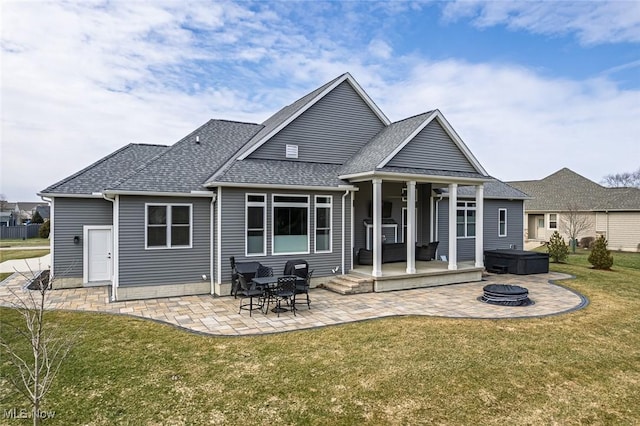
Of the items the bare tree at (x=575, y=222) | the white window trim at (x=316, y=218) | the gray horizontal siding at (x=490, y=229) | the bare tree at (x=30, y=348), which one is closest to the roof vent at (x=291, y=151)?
the white window trim at (x=316, y=218)

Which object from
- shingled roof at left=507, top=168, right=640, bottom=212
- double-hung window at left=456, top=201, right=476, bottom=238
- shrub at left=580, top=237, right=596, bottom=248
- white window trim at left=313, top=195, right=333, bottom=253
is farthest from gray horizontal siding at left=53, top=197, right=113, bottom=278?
shrub at left=580, top=237, right=596, bottom=248

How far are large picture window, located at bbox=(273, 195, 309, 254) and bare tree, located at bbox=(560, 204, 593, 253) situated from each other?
2577 centimetres

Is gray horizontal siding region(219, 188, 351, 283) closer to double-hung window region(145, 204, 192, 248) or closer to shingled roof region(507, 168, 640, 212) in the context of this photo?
double-hung window region(145, 204, 192, 248)

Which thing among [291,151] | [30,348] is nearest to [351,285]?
[291,151]

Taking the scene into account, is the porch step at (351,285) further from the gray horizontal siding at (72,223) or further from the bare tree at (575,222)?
the bare tree at (575,222)

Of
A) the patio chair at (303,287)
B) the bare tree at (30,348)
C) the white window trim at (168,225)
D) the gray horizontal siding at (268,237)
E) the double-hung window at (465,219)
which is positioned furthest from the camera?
the double-hung window at (465,219)

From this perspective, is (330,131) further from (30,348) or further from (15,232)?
(15,232)

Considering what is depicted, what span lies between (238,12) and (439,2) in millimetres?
7057

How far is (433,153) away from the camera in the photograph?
13562mm

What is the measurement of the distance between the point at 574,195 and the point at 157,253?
33829 mm

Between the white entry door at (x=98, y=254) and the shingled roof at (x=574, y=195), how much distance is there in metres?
31.9

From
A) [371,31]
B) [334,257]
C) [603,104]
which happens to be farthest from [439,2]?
[603,104]

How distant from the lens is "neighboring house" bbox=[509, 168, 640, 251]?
2791 centimetres

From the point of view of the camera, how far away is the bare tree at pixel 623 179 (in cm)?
5241
